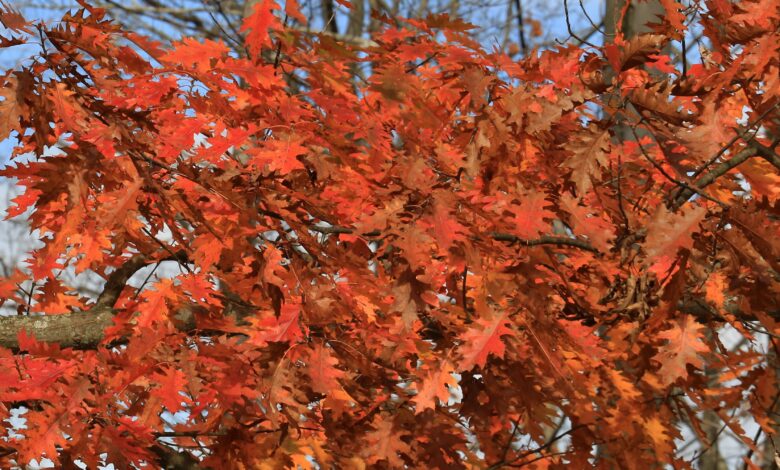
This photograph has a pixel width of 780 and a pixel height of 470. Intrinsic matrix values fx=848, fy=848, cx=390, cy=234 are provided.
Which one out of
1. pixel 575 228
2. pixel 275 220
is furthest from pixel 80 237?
pixel 575 228

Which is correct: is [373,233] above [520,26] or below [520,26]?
below

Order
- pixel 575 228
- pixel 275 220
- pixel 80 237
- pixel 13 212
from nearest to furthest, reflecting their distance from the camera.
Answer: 1. pixel 575 228
2. pixel 275 220
3. pixel 13 212
4. pixel 80 237

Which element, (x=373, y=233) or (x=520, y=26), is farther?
(x=520, y=26)

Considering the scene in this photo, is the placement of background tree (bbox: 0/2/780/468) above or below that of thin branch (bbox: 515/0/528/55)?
below

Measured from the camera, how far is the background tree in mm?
2537

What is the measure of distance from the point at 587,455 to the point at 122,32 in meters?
2.80

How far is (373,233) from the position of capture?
2.86 metres

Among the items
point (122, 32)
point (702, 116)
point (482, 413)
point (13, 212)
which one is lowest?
point (482, 413)

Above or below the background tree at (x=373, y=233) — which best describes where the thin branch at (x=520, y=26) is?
above

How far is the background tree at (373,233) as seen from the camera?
8.32 feet

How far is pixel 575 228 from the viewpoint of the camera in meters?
2.66

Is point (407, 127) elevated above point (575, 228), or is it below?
above

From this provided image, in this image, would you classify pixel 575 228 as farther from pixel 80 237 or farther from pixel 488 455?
pixel 80 237

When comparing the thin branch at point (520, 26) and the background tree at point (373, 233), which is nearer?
the background tree at point (373, 233)
